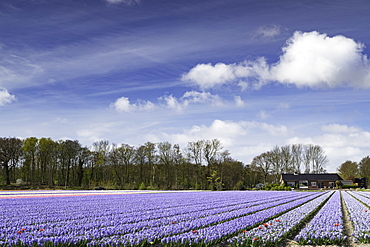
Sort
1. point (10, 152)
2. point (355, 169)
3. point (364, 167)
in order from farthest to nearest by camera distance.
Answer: point (355, 169)
point (364, 167)
point (10, 152)

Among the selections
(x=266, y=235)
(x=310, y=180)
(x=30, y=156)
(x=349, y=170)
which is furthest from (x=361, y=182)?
(x=266, y=235)

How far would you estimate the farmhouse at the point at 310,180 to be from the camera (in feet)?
258

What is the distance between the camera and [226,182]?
228 feet

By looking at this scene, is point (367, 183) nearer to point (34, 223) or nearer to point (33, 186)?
point (33, 186)

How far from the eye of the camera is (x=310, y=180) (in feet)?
264

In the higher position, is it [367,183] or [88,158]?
[88,158]

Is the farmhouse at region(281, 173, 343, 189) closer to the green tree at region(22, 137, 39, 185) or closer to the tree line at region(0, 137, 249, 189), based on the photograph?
the tree line at region(0, 137, 249, 189)

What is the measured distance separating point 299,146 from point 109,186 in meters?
50.6

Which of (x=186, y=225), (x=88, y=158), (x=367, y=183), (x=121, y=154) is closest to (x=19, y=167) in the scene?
(x=88, y=158)

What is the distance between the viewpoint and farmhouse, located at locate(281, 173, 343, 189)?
78625 mm

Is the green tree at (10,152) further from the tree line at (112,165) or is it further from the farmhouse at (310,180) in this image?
the farmhouse at (310,180)

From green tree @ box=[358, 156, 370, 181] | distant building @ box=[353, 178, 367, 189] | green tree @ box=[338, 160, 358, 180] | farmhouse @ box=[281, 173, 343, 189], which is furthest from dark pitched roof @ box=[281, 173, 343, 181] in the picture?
green tree @ box=[338, 160, 358, 180]

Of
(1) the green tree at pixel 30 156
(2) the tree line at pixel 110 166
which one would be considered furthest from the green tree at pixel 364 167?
(1) the green tree at pixel 30 156

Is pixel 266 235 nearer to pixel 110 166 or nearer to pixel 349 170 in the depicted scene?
pixel 110 166
